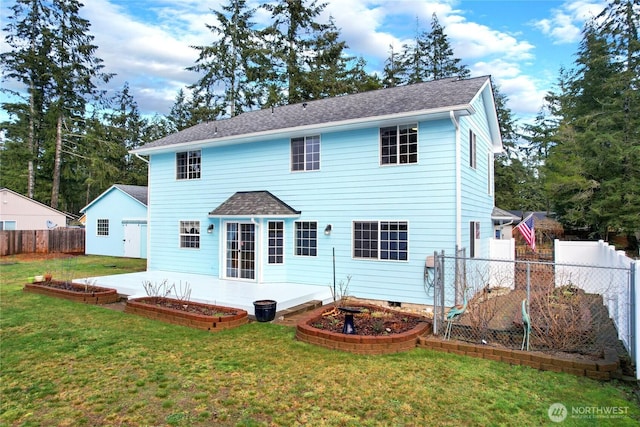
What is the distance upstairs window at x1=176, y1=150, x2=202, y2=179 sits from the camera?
1316cm

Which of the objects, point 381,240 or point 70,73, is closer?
point 381,240

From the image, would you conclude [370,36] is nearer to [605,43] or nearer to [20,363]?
[605,43]

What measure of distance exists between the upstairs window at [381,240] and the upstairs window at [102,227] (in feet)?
60.3

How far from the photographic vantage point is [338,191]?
33.3ft

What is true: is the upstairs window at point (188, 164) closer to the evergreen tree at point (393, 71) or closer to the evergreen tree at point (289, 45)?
the evergreen tree at point (289, 45)

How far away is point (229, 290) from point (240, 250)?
1.79 metres

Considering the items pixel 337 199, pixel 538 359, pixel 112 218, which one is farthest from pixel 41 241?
pixel 538 359

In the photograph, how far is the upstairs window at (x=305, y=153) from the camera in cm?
1069

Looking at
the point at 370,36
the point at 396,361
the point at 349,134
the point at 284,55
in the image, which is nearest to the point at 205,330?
the point at 396,361

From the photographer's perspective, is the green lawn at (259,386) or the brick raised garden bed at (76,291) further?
the brick raised garden bed at (76,291)

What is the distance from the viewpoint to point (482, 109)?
1155 cm

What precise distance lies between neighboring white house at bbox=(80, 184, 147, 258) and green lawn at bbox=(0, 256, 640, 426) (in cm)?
1464

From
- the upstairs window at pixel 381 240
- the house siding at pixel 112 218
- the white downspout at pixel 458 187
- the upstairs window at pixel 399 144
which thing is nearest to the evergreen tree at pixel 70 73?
the house siding at pixel 112 218

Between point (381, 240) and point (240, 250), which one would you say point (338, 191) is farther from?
point (240, 250)
